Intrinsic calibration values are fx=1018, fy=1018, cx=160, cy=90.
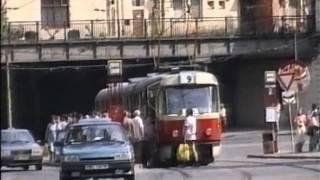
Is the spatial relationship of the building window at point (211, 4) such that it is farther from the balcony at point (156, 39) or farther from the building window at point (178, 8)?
the balcony at point (156, 39)

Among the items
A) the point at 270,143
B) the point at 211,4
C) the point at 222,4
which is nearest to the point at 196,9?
the point at 211,4

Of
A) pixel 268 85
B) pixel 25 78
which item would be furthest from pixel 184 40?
pixel 268 85

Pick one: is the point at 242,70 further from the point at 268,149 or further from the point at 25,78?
the point at 268,149

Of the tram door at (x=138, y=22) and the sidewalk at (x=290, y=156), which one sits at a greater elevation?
the tram door at (x=138, y=22)

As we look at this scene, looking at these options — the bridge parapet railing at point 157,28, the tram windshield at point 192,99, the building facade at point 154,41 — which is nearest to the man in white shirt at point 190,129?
the tram windshield at point 192,99

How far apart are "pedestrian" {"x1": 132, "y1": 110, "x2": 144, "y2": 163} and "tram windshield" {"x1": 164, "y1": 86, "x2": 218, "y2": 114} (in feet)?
5.18

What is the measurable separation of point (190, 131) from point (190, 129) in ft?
0.29

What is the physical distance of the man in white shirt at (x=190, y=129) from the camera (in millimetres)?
31353

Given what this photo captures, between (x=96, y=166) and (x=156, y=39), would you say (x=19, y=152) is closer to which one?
(x=96, y=166)

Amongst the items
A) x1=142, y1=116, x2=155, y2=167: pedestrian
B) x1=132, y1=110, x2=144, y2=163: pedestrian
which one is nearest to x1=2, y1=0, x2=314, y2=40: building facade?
x1=132, y1=110, x2=144, y2=163: pedestrian

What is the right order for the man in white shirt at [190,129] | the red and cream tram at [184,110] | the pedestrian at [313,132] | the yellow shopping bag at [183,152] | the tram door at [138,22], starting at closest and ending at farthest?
the man in white shirt at [190,129] → the yellow shopping bag at [183,152] → the red and cream tram at [184,110] → the pedestrian at [313,132] → the tram door at [138,22]

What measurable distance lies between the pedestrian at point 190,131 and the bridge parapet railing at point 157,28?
3037 centimetres

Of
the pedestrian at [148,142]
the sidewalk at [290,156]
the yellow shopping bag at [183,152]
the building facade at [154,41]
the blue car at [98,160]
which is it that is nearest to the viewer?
the blue car at [98,160]

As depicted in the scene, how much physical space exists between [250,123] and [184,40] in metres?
9.40
